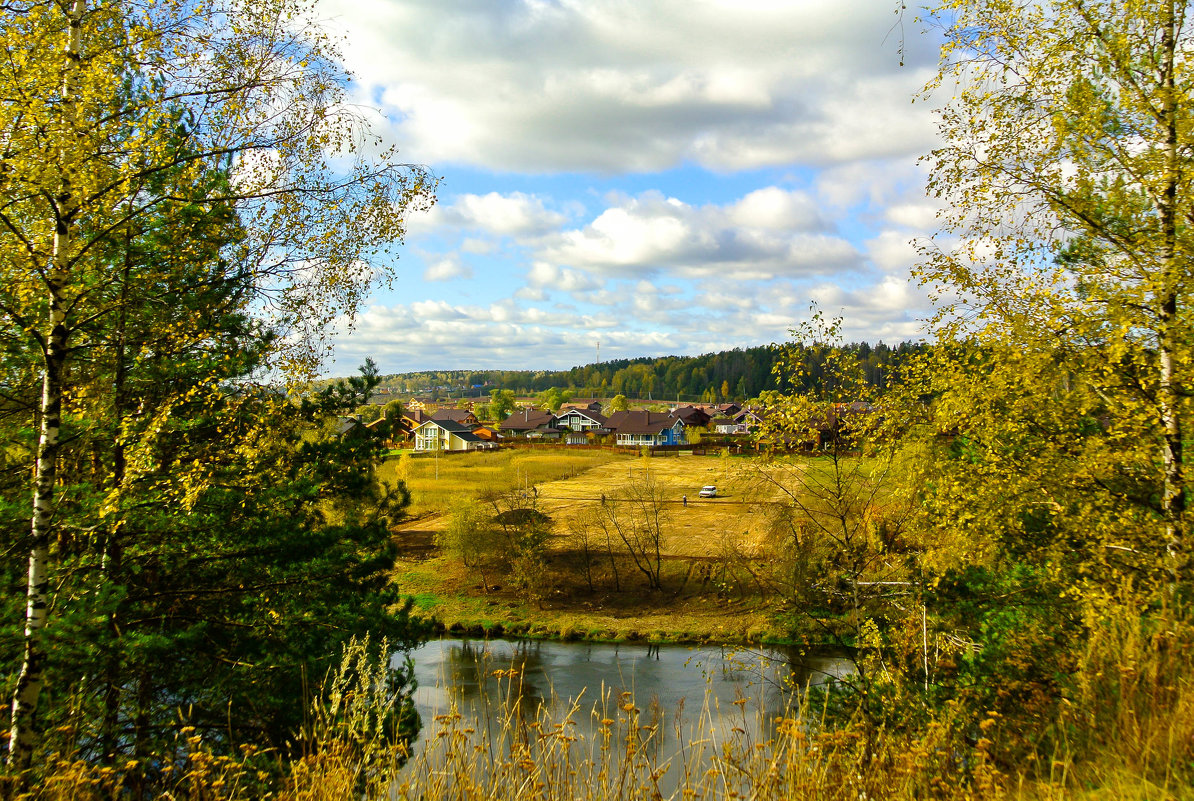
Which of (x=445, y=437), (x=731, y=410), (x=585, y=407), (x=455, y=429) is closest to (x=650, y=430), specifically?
(x=731, y=410)

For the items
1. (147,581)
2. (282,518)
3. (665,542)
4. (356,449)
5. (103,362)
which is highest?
(103,362)

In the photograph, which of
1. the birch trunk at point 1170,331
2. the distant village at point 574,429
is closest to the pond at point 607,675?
the birch trunk at point 1170,331

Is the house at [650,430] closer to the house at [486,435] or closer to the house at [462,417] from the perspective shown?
the house at [486,435]

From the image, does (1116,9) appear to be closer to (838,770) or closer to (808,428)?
(808,428)

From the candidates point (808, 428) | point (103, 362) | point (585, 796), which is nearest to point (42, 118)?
point (103, 362)

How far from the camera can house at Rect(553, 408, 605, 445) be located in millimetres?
92438

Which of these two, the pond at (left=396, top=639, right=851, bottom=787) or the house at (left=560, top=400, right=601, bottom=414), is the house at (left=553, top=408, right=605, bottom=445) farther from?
the pond at (left=396, top=639, right=851, bottom=787)

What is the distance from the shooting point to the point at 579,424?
9662 centimetres

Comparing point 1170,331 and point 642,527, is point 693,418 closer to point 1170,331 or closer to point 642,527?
point 642,527

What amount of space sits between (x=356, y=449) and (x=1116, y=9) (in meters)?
10.1

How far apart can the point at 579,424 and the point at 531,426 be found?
6.57 m

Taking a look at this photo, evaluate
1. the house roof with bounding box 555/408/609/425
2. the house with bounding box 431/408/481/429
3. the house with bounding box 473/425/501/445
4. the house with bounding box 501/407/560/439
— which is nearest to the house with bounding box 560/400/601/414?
the house roof with bounding box 555/408/609/425

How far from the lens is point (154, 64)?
5090 mm

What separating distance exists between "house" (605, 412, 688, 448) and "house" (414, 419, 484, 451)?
57.2 ft
